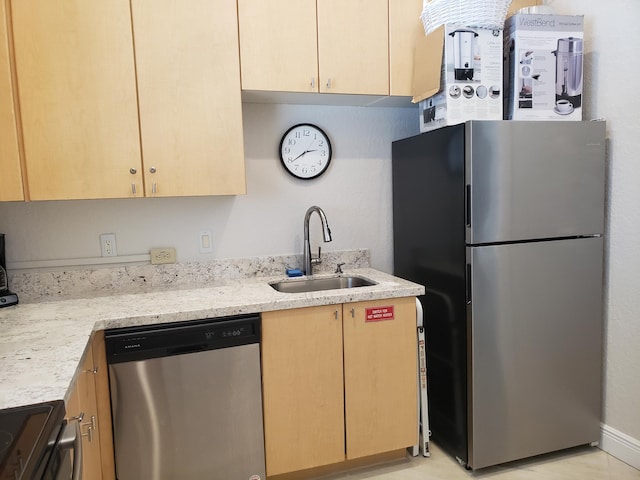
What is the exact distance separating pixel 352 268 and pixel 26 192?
1586 millimetres

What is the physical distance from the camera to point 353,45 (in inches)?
82.1

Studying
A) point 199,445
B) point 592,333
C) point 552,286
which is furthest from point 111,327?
point 592,333

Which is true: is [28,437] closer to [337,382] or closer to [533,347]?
[337,382]

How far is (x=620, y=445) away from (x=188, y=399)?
200cm

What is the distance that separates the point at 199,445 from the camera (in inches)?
70.4

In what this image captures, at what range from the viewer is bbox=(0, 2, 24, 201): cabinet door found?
1674 mm

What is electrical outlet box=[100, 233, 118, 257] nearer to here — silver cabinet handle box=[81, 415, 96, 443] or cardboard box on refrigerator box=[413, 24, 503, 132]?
silver cabinet handle box=[81, 415, 96, 443]

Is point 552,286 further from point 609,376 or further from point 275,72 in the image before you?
point 275,72

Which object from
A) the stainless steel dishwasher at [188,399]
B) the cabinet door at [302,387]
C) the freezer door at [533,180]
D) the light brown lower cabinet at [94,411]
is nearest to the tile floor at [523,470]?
the cabinet door at [302,387]

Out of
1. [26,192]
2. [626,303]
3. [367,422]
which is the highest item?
[26,192]

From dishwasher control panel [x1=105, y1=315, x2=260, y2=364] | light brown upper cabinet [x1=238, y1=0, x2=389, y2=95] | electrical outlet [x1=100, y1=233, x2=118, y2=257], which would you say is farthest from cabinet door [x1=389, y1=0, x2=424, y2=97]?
electrical outlet [x1=100, y1=233, x2=118, y2=257]

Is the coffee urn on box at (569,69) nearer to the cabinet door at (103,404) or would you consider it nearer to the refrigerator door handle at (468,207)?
the refrigerator door handle at (468,207)

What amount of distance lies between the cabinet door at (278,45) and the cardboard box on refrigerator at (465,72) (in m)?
0.55

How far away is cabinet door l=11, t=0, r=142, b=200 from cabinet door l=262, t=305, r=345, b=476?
2.97ft
